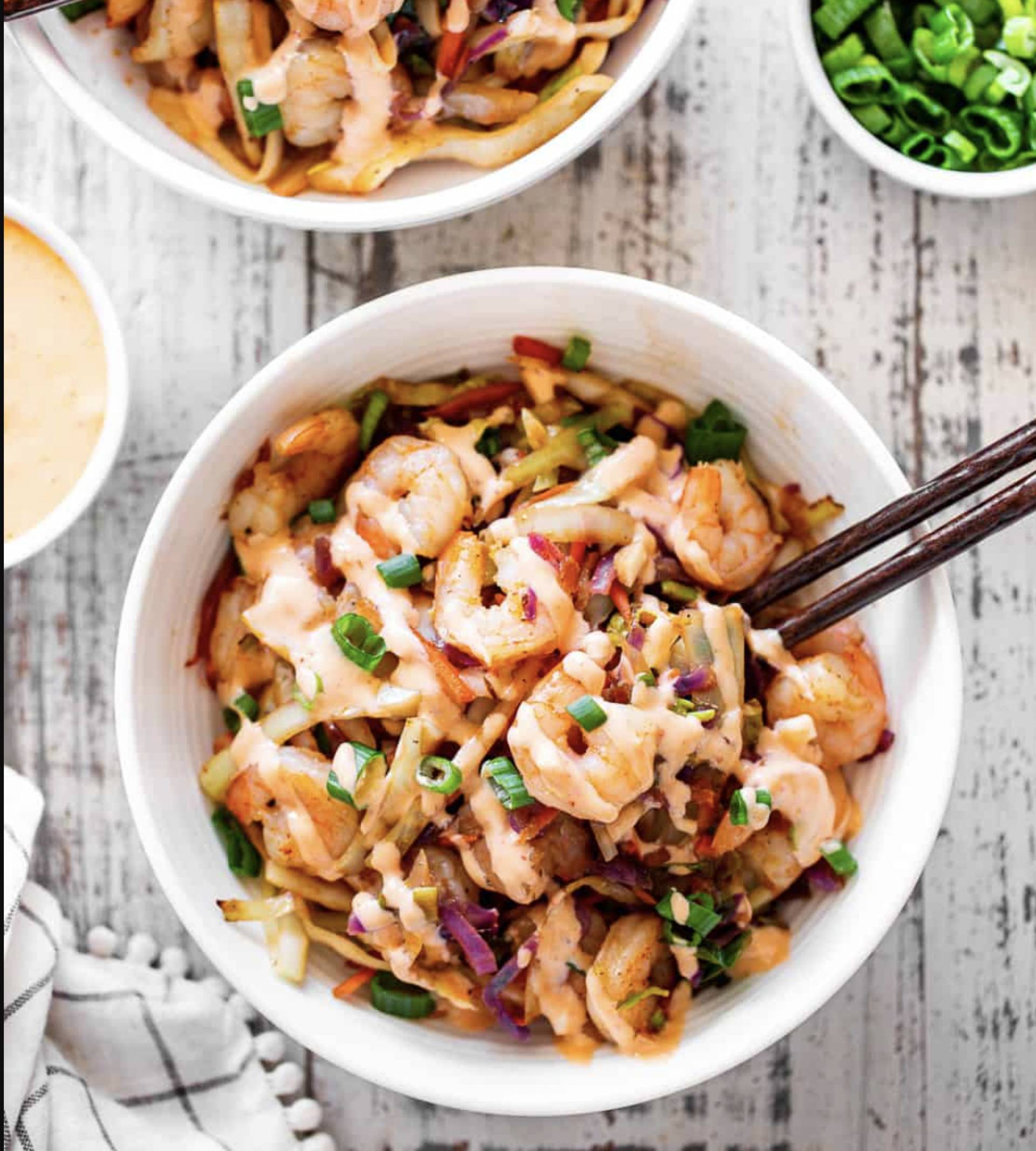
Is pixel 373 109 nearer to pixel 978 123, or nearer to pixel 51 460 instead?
pixel 51 460

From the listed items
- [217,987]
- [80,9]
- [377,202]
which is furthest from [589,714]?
[80,9]

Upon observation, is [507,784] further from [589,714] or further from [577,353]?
[577,353]

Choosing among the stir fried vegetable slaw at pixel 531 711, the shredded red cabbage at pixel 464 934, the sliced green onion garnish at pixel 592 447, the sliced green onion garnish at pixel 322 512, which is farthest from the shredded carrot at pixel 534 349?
the shredded red cabbage at pixel 464 934

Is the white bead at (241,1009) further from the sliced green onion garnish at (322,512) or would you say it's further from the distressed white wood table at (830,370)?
the sliced green onion garnish at (322,512)

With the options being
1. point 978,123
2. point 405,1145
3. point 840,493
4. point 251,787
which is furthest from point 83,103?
A: point 405,1145

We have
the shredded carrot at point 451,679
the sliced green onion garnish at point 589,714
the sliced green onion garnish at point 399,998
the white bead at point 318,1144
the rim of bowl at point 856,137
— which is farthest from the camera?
the white bead at point 318,1144

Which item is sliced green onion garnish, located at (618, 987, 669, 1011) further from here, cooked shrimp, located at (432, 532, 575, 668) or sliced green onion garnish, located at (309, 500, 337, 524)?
sliced green onion garnish, located at (309, 500, 337, 524)

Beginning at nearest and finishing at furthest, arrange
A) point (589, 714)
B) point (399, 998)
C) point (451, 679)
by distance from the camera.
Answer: point (589, 714)
point (451, 679)
point (399, 998)
